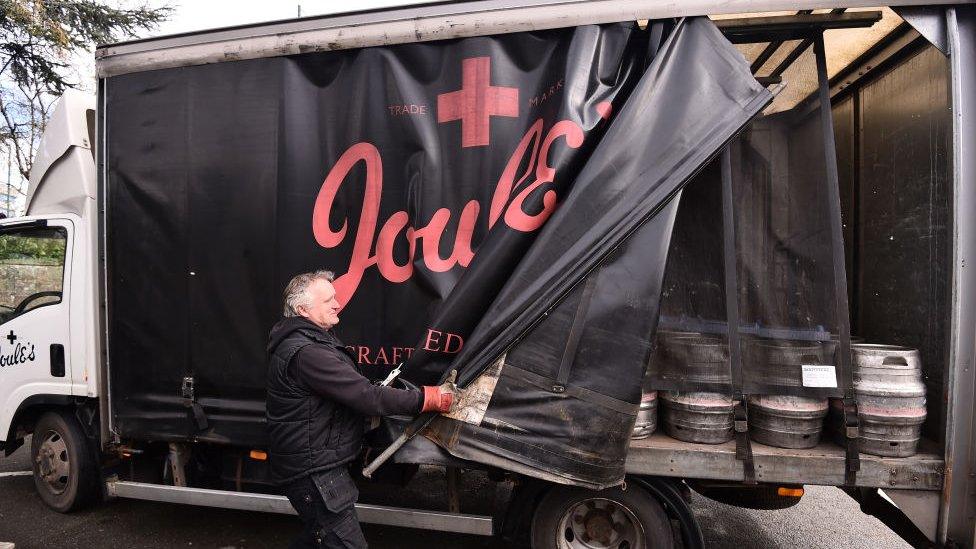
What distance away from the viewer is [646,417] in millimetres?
2760

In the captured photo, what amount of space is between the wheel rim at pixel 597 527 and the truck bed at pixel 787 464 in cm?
39

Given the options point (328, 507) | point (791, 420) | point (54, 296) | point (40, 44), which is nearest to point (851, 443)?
point (791, 420)

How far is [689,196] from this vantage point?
303 centimetres

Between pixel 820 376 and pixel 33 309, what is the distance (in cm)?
516

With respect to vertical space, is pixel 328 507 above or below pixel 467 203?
below

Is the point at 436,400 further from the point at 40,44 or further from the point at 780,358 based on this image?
the point at 40,44

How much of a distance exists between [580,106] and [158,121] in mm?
2632

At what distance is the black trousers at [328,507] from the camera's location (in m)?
2.34

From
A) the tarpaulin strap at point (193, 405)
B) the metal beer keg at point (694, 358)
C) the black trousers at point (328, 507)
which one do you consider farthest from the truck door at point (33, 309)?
the metal beer keg at point (694, 358)

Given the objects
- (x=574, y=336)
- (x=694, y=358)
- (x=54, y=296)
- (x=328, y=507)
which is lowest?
(x=328, y=507)

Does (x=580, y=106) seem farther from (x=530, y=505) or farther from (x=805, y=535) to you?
(x=805, y=535)

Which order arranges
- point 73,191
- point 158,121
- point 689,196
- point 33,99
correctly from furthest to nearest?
point 33,99, point 73,191, point 158,121, point 689,196

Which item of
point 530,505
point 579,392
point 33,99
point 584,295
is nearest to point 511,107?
point 584,295

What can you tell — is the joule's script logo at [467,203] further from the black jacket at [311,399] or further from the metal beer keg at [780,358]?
the metal beer keg at [780,358]
